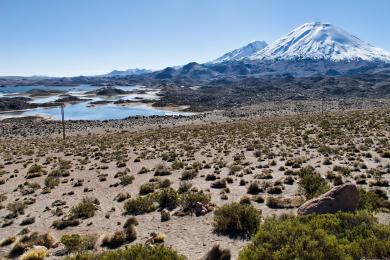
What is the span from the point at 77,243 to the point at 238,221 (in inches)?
203

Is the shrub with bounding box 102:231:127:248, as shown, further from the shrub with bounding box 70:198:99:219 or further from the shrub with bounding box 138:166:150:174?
the shrub with bounding box 138:166:150:174

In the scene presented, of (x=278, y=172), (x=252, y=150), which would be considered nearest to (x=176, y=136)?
(x=252, y=150)

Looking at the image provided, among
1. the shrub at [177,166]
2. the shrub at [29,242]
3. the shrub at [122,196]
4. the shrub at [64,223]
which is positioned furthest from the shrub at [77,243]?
the shrub at [177,166]

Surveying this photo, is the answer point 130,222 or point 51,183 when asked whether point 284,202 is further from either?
point 51,183

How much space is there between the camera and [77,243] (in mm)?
12023

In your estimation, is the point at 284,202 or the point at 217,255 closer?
the point at 217,255

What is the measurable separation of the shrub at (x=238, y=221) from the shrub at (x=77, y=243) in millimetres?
4096

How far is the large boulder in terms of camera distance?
38.0 feet

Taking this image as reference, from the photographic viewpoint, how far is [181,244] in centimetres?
1209

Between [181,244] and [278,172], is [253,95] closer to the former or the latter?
[278,172]

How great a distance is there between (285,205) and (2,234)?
35.4 feet

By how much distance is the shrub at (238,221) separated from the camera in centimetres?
1253

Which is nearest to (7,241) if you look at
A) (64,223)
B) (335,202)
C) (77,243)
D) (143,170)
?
(64,223)

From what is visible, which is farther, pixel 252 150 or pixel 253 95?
pixel 253 95
